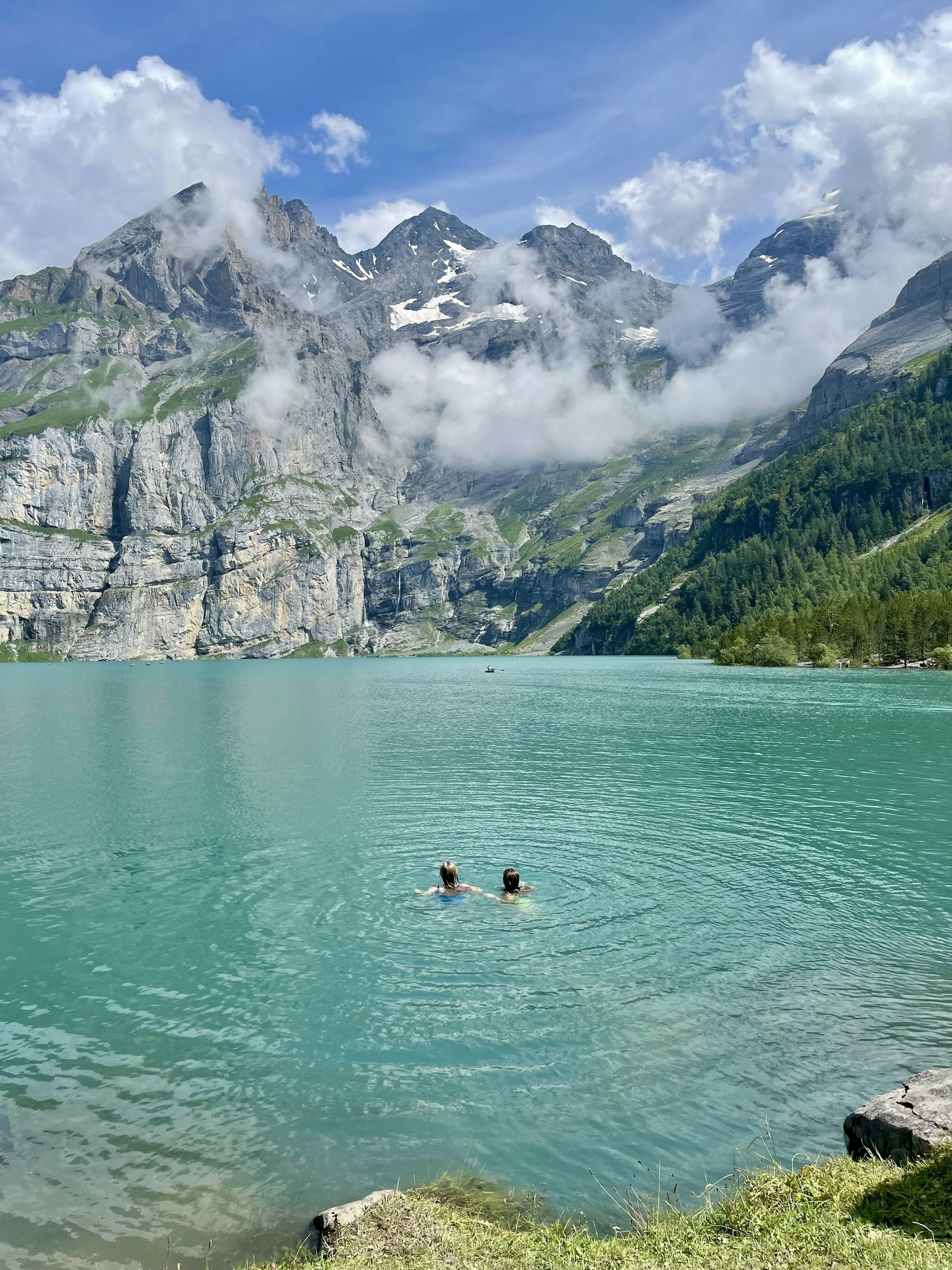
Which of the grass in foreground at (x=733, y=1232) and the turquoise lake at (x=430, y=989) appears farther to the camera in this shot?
the turquoise lake at (x=430, y=989)

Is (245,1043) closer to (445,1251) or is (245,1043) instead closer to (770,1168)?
(445,1251)

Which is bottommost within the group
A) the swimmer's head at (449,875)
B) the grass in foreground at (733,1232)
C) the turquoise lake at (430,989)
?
the turquoise lake at (430,989)

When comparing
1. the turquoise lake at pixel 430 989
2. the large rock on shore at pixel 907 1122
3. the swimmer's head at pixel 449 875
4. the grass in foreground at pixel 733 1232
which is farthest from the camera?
the swimmer's head at pixel 449 875

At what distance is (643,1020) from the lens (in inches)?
862

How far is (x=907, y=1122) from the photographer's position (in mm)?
13477

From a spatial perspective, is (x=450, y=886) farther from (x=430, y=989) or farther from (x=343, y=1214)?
(x=343, y=1214)

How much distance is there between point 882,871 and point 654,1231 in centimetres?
2916

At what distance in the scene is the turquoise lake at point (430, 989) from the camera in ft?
52.7

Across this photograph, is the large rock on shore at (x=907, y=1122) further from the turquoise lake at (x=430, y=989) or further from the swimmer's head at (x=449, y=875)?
the swimmer's head at (x=449, y=875)

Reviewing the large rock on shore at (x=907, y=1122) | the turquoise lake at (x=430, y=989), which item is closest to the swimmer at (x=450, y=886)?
the turquoise lake at (x=430, y=989)

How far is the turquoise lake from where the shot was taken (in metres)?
16.1

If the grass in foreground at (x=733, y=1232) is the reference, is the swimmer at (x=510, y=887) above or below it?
below

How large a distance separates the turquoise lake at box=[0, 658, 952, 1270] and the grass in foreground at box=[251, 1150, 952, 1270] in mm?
2007

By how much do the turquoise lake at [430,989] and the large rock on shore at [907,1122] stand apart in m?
2.12
